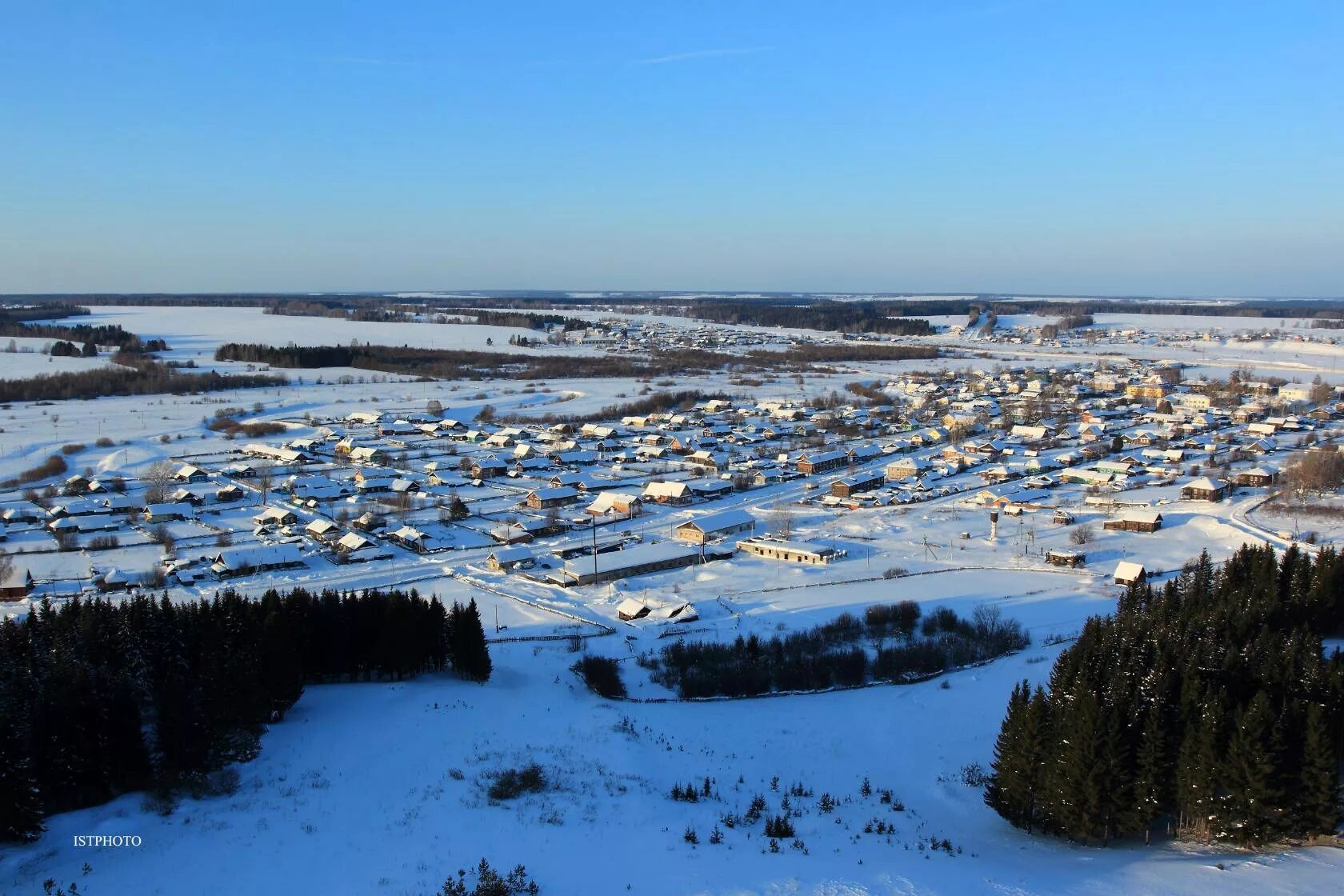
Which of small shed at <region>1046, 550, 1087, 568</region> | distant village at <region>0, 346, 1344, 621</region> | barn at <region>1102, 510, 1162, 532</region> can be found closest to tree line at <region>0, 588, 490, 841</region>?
distant village at <region>0, 346, 1344, 621</region>

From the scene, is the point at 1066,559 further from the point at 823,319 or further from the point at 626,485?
the point at 823,319

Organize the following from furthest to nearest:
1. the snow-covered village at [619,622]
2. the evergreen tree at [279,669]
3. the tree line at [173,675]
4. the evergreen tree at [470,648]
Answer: the evergreen tree at [470,648] < the evergreen tree at [279,669] < the tree line at [173,675] < the snow-covered village at [619,622]

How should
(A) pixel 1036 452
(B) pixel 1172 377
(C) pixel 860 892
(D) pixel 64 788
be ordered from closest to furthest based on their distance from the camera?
(C) pixel 860 892 < (D) pixel 64 788 < (A) pixel 1036 452 < (B) pixel 1172 377

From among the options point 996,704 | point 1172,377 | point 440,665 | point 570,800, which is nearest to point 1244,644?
point 996,704

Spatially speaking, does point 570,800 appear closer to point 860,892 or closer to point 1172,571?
point 860,892

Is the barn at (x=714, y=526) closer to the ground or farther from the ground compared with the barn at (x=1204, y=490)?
closer to the ground

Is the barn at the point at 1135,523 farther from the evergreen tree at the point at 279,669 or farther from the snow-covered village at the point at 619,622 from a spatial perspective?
the evergreen tree at the point at 279,669

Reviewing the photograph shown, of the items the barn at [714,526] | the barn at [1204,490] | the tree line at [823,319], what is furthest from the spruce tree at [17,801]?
the tree line at [823,319]
